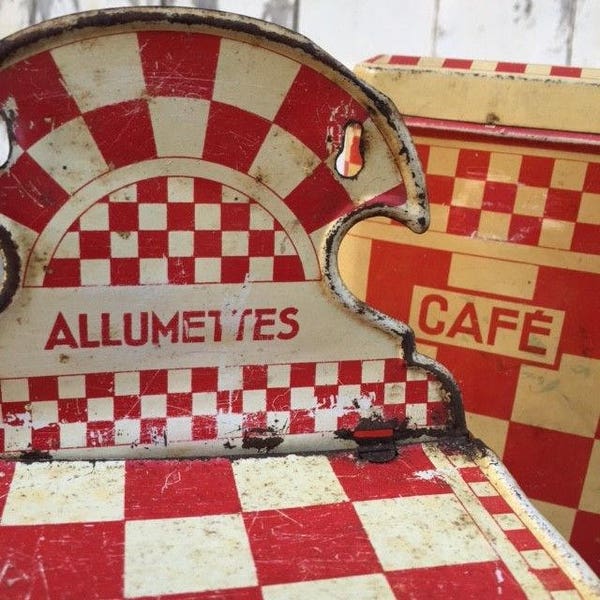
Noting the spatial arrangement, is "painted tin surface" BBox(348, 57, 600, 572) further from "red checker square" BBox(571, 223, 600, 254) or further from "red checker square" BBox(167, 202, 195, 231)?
"red checker square" BBox(167, 202, 195, 231)

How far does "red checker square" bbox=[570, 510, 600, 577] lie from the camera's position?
4.44 feet

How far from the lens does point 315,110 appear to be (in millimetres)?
889

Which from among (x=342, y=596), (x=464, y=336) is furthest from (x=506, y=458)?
(x=342, y=596)

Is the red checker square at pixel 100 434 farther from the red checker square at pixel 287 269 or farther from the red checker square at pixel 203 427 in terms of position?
the red checker square at pixel 287 269

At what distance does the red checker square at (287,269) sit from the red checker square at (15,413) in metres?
0.35

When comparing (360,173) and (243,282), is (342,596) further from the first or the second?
(360,173)

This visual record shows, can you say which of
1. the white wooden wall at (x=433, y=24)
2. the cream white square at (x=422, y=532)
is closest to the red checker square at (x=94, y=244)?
the cream white square at (x=422, y=532)

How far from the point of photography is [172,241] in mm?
895

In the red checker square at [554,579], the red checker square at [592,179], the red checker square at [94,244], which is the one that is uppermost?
the red checker square at [592,179]

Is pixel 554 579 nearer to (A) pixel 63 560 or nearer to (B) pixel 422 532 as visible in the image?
(B) pixel 422 532

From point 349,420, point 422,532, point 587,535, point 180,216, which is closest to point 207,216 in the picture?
point 180,216

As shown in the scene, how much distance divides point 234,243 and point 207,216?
49 mm

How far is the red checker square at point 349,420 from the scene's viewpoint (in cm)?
99

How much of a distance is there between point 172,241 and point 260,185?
0.42 ft
